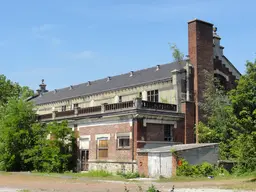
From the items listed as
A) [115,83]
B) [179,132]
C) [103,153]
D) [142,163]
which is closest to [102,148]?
[103,153]

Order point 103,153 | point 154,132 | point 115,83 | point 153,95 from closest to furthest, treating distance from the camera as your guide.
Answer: point 154,132, point 103,153, point 153,95, point 115,83

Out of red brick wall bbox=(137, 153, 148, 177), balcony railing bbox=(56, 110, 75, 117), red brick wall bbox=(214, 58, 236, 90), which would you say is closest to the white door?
red brick wall bbox=(137, 153, 148, 177)

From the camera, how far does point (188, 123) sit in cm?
3350

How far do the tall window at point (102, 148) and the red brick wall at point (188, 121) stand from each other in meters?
6.79

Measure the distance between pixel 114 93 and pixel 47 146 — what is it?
9.07 meters

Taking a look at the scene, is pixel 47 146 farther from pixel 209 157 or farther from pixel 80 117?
pixel 209 157

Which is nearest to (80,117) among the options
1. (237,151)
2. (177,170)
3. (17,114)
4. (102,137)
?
(102,137)

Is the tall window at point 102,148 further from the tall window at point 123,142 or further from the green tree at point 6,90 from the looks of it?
the green tree at point 6,90

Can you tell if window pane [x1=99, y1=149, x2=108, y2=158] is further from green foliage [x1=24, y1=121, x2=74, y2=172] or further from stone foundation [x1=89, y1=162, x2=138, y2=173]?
green foliage [x1=24, y1=121, x2=74, y2=172]

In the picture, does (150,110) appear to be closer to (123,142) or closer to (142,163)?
(123,142)

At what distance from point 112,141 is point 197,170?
810cm

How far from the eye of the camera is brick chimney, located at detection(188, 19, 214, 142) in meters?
34.7

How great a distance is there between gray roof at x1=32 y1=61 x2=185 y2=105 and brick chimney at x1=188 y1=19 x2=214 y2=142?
1732 millimetres

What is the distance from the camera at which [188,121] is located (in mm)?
33562
